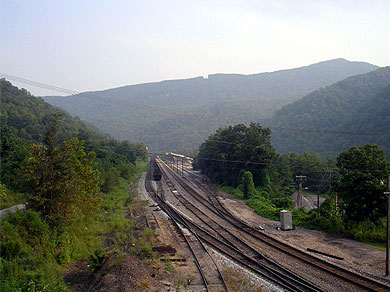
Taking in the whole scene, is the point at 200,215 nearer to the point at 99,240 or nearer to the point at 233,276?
the point at 99,240

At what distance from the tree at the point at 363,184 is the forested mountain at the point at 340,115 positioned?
55308 mm

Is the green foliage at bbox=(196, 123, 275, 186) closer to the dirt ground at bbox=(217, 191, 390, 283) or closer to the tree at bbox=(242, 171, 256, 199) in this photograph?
the tree at bbox=(242, 171, 256, 199)

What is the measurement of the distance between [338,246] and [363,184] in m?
4.16

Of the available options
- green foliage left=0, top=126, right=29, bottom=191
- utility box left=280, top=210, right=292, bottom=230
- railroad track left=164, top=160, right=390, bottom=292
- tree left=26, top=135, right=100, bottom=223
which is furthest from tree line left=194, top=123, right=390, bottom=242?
green foliage left=0, top=126, right=29, bottom=191

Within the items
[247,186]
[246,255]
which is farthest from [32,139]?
[246,255]

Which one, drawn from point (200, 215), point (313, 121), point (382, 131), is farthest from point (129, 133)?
point (200, 215)

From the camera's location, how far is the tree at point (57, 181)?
47.6 ft

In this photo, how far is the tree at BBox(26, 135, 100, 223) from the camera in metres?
14.5

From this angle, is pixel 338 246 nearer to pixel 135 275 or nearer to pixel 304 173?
pixel 135 275

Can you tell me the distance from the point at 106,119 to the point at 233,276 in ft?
577

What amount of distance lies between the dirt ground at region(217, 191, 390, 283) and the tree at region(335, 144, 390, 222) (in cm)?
191

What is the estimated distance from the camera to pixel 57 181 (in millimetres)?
15055

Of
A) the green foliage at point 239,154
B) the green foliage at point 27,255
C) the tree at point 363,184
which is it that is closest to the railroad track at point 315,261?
the tree at point 363,184

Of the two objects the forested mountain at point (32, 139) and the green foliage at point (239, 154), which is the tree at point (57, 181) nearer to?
the forested mountain at point (32, 139)
